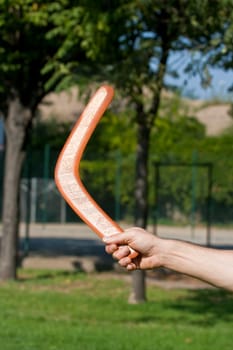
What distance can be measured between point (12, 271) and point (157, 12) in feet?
16.3

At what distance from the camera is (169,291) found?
44.9 ft

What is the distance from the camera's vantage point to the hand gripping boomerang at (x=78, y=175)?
2732 millimetres

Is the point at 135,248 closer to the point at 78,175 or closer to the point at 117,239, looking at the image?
the point at 117,239

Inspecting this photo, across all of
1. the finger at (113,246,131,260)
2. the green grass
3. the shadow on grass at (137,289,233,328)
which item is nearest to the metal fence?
the green grass

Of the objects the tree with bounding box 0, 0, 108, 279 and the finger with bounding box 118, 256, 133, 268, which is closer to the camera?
the finger with bounding box 118, 256, 133, 268

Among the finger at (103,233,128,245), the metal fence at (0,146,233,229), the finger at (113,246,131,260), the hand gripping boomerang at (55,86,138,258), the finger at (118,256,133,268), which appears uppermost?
the hand gripping boomerang at (55,86,138,258)

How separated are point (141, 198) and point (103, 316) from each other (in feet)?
9.10

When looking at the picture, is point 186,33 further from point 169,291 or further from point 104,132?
point 104,132

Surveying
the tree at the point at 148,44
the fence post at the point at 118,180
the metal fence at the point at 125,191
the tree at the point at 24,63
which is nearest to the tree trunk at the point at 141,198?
the tree at the point at 148,44

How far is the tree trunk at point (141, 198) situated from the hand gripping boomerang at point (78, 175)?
9.40 m

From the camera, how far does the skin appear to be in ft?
9.26

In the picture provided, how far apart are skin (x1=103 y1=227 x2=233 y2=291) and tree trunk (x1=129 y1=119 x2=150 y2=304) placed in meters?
9.30

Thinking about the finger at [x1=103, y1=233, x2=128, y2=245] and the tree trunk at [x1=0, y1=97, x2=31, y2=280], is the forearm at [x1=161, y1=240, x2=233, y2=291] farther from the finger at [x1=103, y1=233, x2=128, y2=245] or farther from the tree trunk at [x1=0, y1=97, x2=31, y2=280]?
the tree trunk at [x1=0, y1=97, x2=31, y2=280]

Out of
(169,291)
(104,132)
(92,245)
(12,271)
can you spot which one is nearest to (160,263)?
(169,291)
